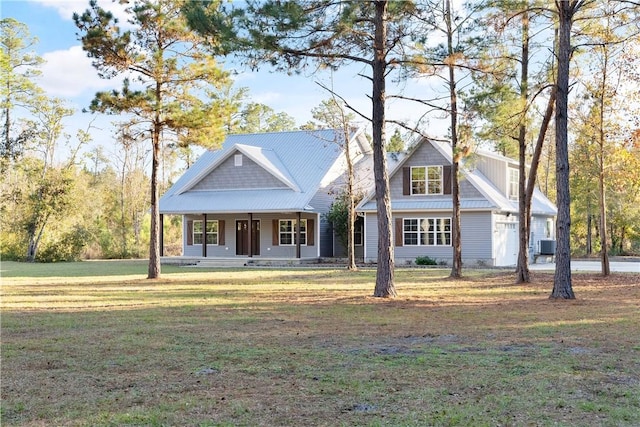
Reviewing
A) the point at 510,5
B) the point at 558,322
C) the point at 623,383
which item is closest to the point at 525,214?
the point at 510,5

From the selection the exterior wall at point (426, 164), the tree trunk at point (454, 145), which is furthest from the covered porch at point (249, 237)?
the tree trunk at point (454, 145)

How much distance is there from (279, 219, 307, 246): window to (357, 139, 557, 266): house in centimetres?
320

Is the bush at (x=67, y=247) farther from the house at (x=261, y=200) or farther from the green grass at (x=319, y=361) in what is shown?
the green grass at (x=319, y=361)

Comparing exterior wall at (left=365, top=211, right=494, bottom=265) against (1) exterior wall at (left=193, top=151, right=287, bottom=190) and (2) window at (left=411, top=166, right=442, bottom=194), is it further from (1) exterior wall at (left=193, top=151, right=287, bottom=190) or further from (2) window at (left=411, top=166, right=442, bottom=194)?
(1) exterior wall at (left=193, top=151, right=287, bottom=190)

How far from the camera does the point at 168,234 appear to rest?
4853cm

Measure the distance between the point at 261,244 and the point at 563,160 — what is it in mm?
20928

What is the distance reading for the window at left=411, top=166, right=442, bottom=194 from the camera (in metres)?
29.9

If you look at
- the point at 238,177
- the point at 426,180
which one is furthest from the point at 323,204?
the point at 426,180

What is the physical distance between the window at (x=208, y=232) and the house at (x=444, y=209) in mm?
8161

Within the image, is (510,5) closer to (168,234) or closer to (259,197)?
(259,197)

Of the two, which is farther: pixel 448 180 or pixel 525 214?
pixel 448 180

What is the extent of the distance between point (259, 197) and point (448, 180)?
9123 mm

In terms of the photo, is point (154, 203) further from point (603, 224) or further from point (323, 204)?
point (603, 224)

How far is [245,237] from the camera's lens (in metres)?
33.8
